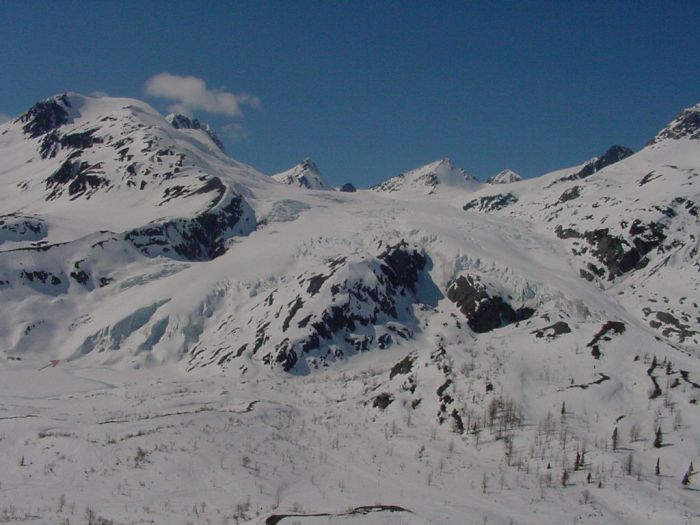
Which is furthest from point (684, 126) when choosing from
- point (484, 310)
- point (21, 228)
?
point (21, 228)

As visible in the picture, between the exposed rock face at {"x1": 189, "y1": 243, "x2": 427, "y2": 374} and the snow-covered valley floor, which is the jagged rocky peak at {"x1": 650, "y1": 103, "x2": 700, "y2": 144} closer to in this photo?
the exposed rock face at {"x1": 189, "y1": 243, "x2": 427, "y2": 374}

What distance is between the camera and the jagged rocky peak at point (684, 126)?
172 meters

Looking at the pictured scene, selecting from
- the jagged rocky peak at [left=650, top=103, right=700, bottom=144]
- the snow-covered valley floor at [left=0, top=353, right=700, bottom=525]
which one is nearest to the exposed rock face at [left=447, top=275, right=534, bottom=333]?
the snow-covered valley floor at [left=0, top=353, right=700, bottom=525]

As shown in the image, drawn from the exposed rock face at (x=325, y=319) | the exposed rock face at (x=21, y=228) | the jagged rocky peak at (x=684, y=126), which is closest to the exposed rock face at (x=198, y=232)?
the exposed rock face at (x=21, y=228)

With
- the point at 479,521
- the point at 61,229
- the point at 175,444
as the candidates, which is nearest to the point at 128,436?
the point at 175,444

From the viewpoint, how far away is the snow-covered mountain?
18.7 m

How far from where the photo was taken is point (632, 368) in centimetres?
2734

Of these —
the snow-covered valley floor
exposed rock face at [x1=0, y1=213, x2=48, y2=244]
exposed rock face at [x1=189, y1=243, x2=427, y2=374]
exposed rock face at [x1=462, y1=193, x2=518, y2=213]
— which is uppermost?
exposed rock face at [x1=462, y1=193, x2=518, y2=213]

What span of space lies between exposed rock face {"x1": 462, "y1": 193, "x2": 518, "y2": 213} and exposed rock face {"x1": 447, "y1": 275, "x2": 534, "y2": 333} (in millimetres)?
116373

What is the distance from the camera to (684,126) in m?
176

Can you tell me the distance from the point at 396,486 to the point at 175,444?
866 centimetres

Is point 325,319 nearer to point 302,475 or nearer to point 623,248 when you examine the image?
point 302,475

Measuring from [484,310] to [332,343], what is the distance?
19561 millimetres

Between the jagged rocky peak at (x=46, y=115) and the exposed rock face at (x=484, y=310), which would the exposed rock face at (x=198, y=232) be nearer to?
the exposed rock face at (x=484, y=310)
